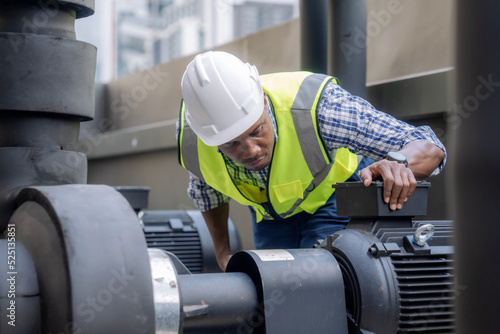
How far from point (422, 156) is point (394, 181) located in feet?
1.35

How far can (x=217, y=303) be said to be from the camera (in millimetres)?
1198

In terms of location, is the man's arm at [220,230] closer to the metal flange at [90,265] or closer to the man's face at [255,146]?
the man's face at [255,146]

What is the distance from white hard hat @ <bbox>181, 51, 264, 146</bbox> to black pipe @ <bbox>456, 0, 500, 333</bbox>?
131cm

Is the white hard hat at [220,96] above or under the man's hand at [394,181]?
above

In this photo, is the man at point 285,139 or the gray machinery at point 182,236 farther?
the gray machinery at point 182,236

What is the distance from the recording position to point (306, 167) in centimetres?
214

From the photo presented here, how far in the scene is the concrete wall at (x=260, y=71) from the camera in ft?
9.05

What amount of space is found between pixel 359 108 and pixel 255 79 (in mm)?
378

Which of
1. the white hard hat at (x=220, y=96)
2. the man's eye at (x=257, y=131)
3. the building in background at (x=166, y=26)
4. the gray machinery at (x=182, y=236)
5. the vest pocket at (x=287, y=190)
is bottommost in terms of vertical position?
the gray machinery at (x=182, y=236)

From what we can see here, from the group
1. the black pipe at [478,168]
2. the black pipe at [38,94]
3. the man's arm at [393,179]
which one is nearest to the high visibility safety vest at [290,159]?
the man's arm at [393,179]

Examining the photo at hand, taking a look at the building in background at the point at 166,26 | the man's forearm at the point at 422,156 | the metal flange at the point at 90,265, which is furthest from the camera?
the building in background at the point at 166,26

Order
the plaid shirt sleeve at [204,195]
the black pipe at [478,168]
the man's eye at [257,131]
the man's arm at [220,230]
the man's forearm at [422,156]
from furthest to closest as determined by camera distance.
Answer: the man's arm at [220,230]
the plaid shirt sleeve at [204,195]
the man's eye at [257,131]
the man's forearm at [422,156]
the black pipe at [478,168]

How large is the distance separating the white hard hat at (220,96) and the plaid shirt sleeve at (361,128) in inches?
9.5

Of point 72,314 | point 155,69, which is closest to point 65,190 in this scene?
point 72,314
